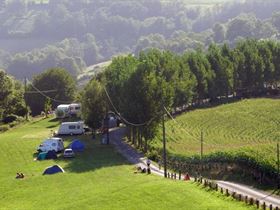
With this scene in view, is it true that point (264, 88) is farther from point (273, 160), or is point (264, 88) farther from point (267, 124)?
point (273, 160)

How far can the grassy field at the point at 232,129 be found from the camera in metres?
61.1

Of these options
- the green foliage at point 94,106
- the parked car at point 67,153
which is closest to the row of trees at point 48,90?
the green foliage at point 94,106

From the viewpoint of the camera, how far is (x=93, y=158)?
5881 centimetres

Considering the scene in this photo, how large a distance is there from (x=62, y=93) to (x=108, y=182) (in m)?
75.6

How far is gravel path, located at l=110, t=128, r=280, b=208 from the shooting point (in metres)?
40.0

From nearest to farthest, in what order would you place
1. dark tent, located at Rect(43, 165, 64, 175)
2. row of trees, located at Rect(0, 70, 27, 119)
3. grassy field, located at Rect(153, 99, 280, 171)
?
1. dark tent, located at Rect(43, 165, 64, 175)
2. grassy field, located at Rect(153, 99, 280, 171)
3. row of trees, located at Rect(0, 70, 27, 119)

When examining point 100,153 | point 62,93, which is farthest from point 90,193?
point 62,93

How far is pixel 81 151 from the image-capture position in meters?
63.1

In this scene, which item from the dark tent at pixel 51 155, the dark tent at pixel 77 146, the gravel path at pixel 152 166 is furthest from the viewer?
the dark tent at pixel 77 146

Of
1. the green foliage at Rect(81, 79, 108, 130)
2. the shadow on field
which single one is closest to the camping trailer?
the green foliage at Rect(81, 79, 108, 130)

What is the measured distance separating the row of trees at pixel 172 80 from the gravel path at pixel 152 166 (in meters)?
2.85

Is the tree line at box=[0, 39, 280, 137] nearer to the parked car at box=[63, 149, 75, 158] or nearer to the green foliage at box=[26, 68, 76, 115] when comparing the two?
the green foliage at box=[26, 68, 76, 115]

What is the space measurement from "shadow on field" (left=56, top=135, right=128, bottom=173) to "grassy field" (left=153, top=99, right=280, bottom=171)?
7456 millimetres

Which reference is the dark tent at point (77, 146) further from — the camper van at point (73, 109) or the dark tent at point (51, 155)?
the camper van at point (73, 109)
